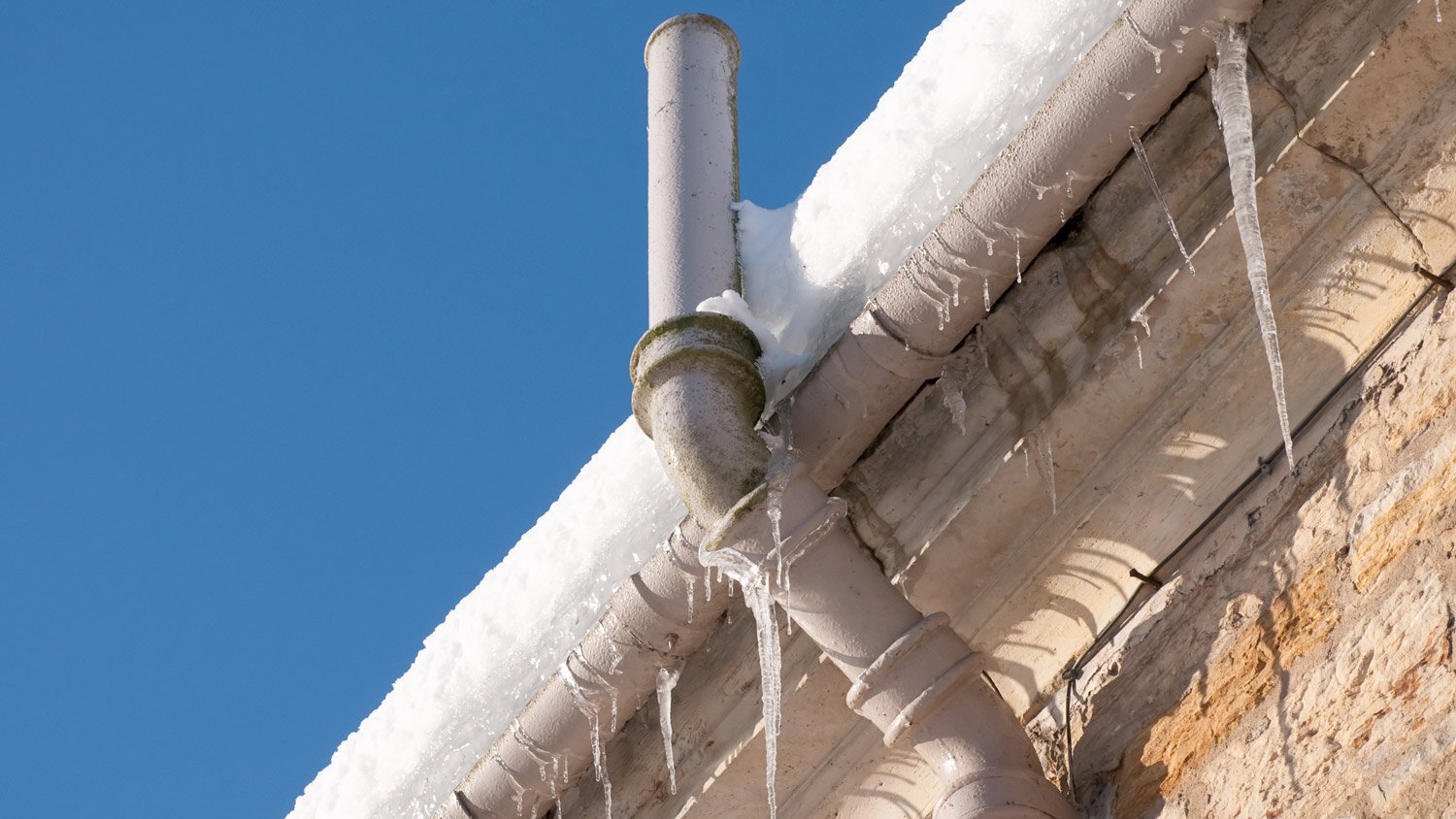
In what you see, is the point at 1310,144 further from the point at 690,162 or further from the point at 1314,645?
the point at 690,162

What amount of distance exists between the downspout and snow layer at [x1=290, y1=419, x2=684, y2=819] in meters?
0.38

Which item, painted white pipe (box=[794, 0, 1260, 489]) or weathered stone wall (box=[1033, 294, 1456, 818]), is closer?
weathered stone wall (box=[1033, 294, 1456, 818])

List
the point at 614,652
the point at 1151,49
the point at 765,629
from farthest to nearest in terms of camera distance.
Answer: the point at 614,652 < the point at 765,629 < the point at 1151,49

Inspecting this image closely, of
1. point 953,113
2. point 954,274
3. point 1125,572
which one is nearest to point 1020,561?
point 1125,572

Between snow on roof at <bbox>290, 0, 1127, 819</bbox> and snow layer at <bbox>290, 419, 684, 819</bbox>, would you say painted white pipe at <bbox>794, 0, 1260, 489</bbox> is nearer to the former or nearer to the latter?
snow on roof at <bbox>290, 0, 1127, 819</bbox>

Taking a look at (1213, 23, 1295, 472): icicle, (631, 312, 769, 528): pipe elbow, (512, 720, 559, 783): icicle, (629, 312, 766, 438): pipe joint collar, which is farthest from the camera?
(512, 720, 559, 783): icicle

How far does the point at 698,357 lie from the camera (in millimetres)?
3816

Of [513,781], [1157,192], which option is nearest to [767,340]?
[1157,192]

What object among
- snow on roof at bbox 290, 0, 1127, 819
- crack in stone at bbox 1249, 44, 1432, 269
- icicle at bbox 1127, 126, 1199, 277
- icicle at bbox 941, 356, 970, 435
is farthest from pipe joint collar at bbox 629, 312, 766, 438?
crack in stone at bbox 1249, 44, 1432, 269

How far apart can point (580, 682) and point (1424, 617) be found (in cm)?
174

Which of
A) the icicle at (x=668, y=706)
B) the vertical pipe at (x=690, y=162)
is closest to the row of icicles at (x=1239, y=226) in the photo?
the vertical pipe at (x=690, y=162)

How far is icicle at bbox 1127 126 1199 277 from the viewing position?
3562 millimetres

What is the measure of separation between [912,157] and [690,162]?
2.52 feet

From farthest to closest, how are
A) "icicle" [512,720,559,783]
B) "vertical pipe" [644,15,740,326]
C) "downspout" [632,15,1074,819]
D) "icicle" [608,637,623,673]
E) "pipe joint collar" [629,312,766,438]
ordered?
"vertical pipe" [644,15,740,326] < "icicle" [512,720,559,783] < "icicle" [608,637,623,673] < "pipe joint collar" [629,312,766,438] < "downspout" [632,15,1074,819]
